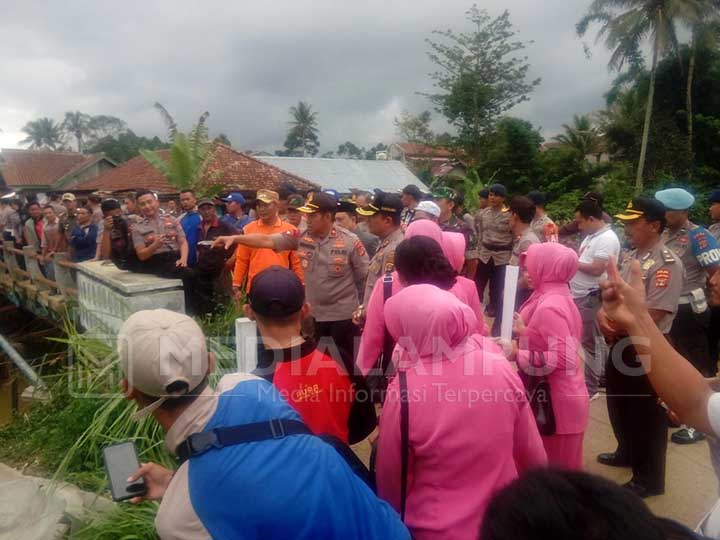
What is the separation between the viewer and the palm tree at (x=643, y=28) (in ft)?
79.9

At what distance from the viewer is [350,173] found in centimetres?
2652

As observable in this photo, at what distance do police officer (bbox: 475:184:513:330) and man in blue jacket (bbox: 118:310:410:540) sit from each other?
5.27 meters

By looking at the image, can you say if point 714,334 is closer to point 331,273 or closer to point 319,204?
point 331,273

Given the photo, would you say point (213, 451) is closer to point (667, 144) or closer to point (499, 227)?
point (499, 227)

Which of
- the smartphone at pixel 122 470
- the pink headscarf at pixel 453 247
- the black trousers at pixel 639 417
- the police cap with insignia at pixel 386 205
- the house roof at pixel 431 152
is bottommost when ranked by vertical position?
the black trousers at pixel 639 417

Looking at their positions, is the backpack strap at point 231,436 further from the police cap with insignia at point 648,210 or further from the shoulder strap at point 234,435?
the police cap with insignia at point 648,210

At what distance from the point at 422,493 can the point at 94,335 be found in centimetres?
328

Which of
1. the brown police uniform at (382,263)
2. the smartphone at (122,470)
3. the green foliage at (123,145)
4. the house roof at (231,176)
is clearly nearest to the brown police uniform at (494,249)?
the brown police uniform at (382,263)

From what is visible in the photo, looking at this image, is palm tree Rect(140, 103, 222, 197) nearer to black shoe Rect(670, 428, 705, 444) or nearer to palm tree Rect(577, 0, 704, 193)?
black shoe Rect(670, 428, 705, 444)

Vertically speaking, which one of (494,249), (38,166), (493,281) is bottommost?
(493,281)

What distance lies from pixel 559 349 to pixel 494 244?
4120mm

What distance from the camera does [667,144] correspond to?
24188mm

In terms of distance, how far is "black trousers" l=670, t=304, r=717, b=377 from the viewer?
3873 millimetres

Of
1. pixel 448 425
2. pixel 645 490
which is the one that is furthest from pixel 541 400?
pixel 645 490
